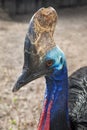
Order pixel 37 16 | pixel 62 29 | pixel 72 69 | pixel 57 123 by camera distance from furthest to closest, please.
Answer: pixel 62 29, pixel 72 69, pixel 57 123, pixel 37 16

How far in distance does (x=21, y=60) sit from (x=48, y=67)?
3.16 metres

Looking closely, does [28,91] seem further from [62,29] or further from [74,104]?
[62,29]

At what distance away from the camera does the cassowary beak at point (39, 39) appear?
8.52 ft

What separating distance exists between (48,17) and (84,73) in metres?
1.32

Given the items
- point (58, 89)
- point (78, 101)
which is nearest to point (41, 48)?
point (58, 89)

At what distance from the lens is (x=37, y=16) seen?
260cm

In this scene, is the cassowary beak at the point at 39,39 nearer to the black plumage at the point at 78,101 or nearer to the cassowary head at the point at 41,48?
the cassowary head at the point at 41,48

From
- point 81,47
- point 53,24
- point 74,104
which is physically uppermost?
point 81,47

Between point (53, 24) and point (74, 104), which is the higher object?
point (53, 24)

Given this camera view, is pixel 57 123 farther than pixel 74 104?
No

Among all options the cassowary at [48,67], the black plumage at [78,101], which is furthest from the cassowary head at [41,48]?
the black plumage at [78,101]

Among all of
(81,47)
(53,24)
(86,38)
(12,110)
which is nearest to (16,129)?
(12,110)

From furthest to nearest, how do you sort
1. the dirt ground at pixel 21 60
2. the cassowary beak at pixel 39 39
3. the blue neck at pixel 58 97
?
the dirt ground at pixel 21 60
the blue neck at pixel 58 97
the cassowary beak at pixel 39 39

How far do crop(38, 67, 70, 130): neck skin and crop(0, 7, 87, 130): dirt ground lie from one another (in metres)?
1.48
